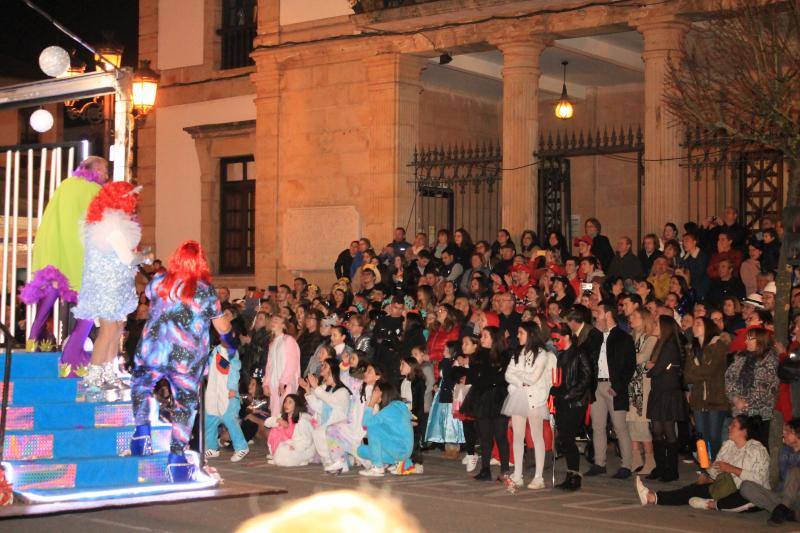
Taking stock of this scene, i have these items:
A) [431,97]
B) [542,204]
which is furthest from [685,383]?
[431,97]

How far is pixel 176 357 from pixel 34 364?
1358 mm

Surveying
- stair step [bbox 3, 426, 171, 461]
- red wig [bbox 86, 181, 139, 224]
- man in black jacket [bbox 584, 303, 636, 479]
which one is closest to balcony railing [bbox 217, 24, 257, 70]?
man in black jacket [bbox 584, 303, 636, 479]

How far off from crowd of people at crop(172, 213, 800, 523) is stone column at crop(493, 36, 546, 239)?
219 cm

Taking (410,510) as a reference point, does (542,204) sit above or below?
above

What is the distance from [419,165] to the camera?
23422 millimetres

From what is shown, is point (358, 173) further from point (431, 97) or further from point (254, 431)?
point (254, 431)

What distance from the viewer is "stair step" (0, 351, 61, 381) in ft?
38.9

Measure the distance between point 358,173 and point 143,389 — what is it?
12.7 meters

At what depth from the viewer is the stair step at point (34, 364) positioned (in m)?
11.9

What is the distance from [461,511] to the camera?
38.9 ft

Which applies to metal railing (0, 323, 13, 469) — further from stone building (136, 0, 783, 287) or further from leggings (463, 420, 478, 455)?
stone building (136, 0, 783, 287)

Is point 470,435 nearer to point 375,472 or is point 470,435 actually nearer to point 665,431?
point 375,472

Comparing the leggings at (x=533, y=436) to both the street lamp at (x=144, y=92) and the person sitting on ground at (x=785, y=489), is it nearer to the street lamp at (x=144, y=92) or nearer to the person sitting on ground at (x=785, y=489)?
the person sitting on ground at (x=785, y=489)

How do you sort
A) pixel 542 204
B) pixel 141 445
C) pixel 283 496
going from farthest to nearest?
pixel 542 204 < pixel 283 496 < pixel 141 445
